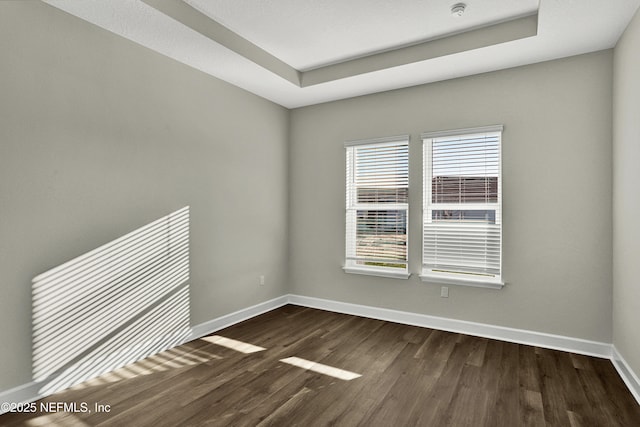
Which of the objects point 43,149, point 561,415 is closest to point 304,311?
point 561,415

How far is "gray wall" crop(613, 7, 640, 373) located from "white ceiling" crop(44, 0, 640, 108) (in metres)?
0.29

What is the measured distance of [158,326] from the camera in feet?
10.7

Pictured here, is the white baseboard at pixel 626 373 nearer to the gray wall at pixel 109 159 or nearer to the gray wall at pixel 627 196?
the gray wall at pixel 627 196

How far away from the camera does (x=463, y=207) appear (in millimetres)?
3809

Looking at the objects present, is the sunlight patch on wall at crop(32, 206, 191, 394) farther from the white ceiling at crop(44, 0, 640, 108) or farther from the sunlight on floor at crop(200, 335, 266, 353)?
the white ceiling at crop(44, 0, 640, 108)

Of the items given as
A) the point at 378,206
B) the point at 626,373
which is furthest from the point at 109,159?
the point at 626,373

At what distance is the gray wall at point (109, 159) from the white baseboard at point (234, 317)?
0.27 feet

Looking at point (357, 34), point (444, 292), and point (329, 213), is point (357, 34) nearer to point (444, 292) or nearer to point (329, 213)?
point (329, 213)

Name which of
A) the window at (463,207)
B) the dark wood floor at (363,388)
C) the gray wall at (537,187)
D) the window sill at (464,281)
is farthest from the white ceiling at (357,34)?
the dark wood floor at (363,388)

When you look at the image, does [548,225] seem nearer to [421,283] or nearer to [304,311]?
[421,283]

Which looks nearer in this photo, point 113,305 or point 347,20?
point 113,305

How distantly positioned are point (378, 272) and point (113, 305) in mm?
2831

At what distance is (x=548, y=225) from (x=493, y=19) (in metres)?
1.99

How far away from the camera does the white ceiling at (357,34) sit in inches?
104
